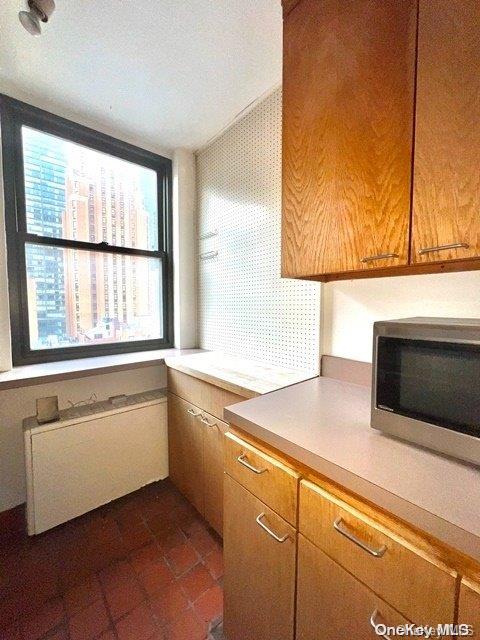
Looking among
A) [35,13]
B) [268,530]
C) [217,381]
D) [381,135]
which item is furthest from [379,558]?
[35,13]

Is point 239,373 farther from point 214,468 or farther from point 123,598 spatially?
point 123,598

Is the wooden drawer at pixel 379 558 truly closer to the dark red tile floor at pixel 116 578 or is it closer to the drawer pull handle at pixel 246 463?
the drawer pull handle at pixel 246 463

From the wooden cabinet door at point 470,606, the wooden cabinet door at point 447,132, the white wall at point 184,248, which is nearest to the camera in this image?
the wooden cabinet door at point 470,606

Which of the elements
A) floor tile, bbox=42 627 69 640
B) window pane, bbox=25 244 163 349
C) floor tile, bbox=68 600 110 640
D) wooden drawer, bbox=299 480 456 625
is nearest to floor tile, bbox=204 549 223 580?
floor tile, bbox=68 600 110 640

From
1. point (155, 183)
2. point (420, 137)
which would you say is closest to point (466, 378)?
point (420, 137)

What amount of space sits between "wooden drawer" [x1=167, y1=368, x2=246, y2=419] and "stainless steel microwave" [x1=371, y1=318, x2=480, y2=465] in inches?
25.1

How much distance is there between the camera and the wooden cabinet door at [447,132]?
0.65 metres

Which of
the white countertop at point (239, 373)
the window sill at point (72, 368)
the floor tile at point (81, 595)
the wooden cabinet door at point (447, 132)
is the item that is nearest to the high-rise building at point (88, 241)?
the window sill at point (72, 368)

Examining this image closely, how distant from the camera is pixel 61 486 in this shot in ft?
4.87

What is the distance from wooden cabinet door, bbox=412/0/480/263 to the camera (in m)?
0.65

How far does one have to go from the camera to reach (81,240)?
71.6 inches

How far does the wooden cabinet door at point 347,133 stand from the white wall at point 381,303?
13.2 inches

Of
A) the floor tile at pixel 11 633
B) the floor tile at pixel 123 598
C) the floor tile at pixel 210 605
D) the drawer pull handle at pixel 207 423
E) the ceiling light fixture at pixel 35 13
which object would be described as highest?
the ceiling light fixture at pixel 35 13

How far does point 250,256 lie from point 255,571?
1523mm
